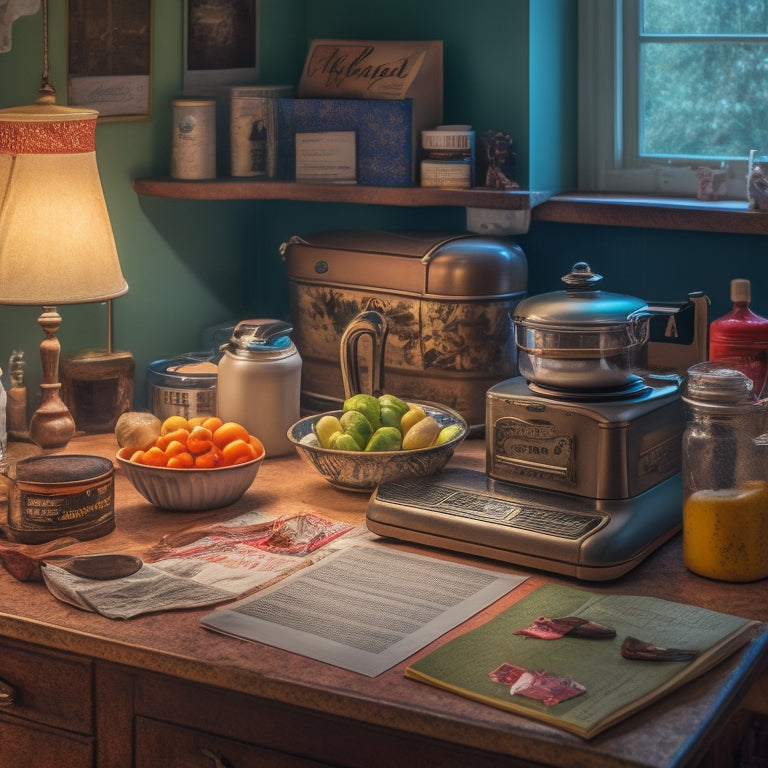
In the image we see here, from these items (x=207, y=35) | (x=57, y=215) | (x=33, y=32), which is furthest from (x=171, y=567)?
(x=207, y=35)

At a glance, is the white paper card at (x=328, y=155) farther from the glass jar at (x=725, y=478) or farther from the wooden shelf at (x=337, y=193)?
the glass jar at (x=725, y=478)

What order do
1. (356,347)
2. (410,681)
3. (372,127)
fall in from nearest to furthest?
(410,681), (356,347), (372,127)

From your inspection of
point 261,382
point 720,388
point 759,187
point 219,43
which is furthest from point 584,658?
point 219,43

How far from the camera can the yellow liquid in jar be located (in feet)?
5.12

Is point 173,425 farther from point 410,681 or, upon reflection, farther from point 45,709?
point 410,681

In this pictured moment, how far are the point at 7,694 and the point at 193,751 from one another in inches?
10.4

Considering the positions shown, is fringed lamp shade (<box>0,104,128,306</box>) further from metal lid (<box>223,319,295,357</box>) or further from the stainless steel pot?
the stainless steel pot

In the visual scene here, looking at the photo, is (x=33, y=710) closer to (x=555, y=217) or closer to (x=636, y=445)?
(x=636, y=445)

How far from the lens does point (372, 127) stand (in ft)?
7.39

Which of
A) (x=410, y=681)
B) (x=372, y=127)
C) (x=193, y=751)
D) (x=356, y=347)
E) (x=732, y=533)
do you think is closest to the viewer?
(x=410, y=681)

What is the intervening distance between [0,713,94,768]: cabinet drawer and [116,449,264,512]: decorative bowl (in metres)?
0.40

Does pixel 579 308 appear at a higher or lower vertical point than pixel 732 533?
higher

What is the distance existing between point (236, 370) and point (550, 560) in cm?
70

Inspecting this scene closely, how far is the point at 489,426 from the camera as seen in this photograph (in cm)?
179
